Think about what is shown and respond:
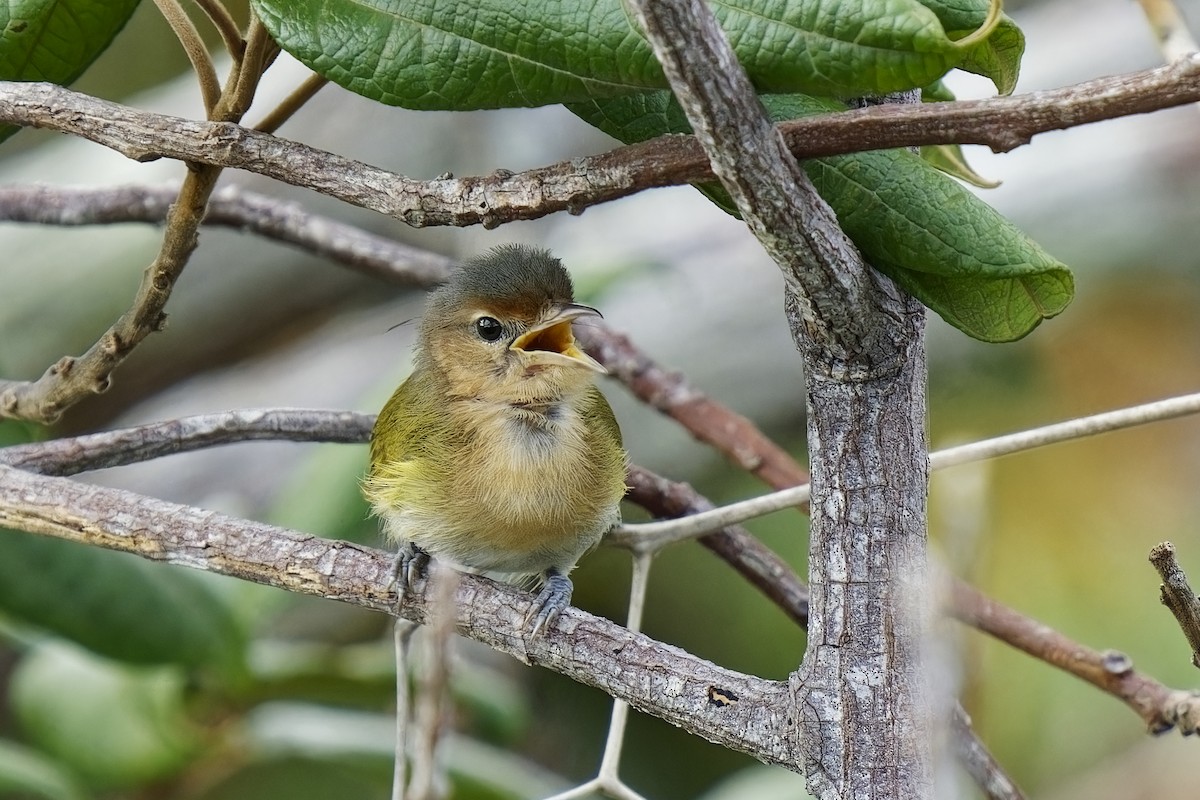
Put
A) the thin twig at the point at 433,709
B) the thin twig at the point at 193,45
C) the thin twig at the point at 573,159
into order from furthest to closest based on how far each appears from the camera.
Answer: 1. the thin twig at the point at 193,45
2. the thin twig at the point at 573,159
3. the thin twig at the point at 433,709

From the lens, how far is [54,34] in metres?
1.14

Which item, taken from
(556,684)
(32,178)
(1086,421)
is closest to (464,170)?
(32,178)

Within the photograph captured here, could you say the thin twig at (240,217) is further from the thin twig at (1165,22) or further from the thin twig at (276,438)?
the thin twig at (1165,22)

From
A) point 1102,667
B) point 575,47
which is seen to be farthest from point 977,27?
point 1102,667

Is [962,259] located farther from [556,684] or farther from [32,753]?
[556,684]

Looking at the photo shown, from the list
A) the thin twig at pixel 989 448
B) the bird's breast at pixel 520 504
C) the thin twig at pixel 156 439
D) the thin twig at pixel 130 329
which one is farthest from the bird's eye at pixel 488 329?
the thin twig at pixel 130 329

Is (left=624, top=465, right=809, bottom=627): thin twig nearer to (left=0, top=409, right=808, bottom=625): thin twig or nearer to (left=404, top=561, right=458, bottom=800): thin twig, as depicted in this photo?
(left=0, top=409, right=808, bottom=625): thin twig

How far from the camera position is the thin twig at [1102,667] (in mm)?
1267

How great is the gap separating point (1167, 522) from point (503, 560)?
2326 mm

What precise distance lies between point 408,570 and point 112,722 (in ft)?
3.20

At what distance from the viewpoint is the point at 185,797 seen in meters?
2.19

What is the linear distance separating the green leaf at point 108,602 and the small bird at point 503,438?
0.31 meters

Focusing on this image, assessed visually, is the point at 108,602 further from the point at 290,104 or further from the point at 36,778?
the point at 290,104

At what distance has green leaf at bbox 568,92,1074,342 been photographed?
32.9 inches
